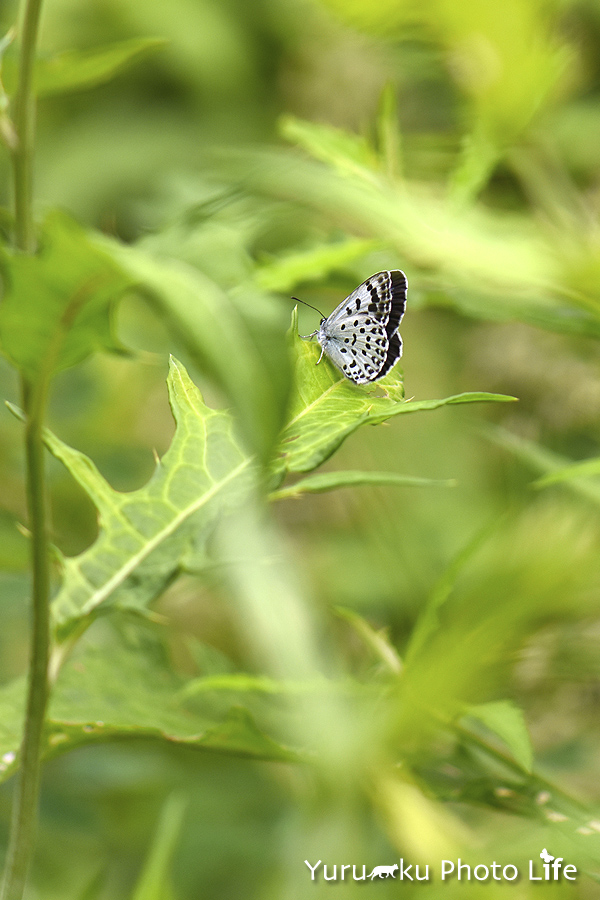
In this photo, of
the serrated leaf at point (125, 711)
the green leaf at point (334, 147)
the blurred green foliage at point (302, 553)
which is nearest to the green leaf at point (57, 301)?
the blurred green foliage at point (302, 553)

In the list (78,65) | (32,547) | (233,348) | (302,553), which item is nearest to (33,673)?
(32,547)

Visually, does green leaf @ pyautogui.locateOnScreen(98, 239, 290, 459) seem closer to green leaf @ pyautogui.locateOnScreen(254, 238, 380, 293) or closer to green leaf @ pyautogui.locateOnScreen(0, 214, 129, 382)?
green leaf @ pyautogui.locateOnScreen(0, 214, 129, 382)

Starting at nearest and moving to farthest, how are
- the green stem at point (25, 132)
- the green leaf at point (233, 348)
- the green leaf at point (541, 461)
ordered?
the green leaf at point (233, 348) < the green stem at point (25, 132) < the green leaf at point (541, 461)

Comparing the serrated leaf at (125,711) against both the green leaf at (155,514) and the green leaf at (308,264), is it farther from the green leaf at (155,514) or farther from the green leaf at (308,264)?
the green leaf at (308,264)

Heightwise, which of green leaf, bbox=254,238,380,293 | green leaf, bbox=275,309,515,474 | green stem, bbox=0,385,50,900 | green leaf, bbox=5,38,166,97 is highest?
green leaf, bbox=5,38,166,97

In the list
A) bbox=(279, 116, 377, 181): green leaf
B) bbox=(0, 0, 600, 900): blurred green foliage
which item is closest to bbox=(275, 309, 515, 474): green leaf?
bbox=(0, 0, 600, 900): blurred green foliage

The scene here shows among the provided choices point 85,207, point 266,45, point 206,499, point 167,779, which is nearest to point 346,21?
point 206,499

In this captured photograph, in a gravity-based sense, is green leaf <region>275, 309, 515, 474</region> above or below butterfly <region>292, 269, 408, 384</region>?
below

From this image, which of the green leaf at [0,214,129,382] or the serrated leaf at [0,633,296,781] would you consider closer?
the green leaf at [0,214,129,382]
